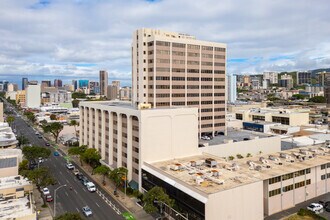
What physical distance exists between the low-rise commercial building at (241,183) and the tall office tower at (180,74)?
107 ft

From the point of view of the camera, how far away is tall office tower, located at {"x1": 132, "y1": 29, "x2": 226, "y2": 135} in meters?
89.7

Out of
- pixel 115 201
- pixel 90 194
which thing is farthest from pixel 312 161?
pixel 90 194

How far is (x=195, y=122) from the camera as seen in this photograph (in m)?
69.6

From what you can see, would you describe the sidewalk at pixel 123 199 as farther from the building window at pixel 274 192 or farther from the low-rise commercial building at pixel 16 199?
the building window at pixel 274 192

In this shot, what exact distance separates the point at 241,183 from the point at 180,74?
179ft

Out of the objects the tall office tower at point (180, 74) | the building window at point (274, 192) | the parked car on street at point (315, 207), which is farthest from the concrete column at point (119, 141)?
the parked car on street at point (315, 207)

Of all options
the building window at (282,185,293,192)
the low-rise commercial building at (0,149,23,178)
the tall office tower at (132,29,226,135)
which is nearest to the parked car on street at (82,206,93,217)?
the low-rise commercial building at (0,149,23,178)

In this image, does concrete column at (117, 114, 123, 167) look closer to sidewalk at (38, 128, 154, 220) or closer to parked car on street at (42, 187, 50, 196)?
sidewalk at (38, 128, 154, 220)

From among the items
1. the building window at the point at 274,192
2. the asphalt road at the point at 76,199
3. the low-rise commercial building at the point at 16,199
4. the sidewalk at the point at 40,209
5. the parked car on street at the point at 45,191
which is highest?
the building window at the point at 274,192

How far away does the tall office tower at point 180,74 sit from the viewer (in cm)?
8969

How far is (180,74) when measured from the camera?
94.1 meters

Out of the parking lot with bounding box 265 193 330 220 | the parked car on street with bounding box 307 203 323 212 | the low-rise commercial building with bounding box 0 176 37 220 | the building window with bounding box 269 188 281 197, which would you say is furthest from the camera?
the parked car on street with bounding box 307 203 323 212

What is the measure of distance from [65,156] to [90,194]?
136 feet

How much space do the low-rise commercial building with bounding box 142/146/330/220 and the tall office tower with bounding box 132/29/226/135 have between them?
107 feet
